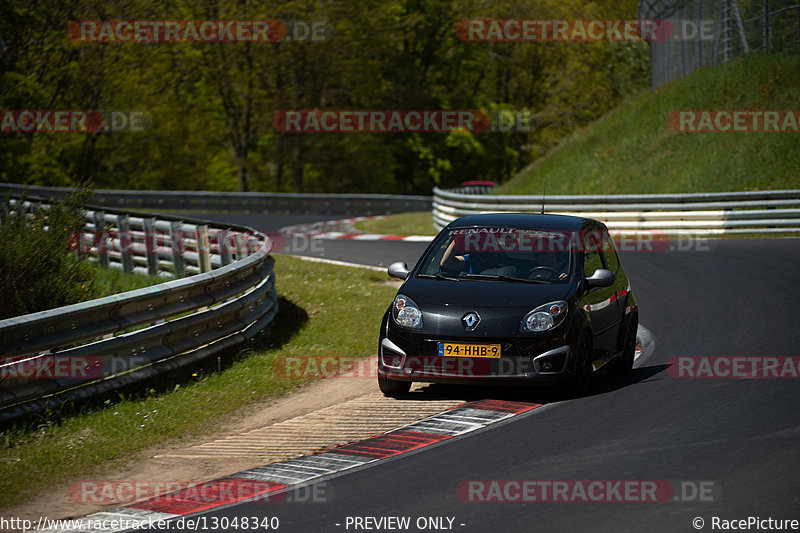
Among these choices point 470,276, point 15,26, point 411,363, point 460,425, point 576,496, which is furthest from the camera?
point 15,26

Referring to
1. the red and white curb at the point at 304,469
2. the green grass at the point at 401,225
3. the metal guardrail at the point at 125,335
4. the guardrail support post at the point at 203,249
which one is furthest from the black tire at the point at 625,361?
the green grass at the point at 401,225

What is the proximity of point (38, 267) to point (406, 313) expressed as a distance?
461 centimetres

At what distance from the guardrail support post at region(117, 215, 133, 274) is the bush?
5.83 m

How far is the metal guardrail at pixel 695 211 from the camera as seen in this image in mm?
24125

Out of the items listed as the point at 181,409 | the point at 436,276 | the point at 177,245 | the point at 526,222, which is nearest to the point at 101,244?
the point at 177,245

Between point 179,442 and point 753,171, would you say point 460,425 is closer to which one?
point 179,442

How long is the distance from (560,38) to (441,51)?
8.94 meters

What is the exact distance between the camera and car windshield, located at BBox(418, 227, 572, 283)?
9.73 metres

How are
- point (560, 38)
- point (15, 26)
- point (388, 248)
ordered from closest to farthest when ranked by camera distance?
1. point (388, 248)
2. point (15, 26)
3. point (560, 38)

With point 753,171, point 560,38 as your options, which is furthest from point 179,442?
point 560,38

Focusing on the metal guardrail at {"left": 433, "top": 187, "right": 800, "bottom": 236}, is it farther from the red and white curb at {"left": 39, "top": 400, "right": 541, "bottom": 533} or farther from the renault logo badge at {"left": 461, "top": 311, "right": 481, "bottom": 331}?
the red and white curb at {"left": 39, "top": 400, "right": 541, "bottom": 533}

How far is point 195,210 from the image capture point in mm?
41469

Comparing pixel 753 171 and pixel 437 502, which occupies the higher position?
pixel 753 171

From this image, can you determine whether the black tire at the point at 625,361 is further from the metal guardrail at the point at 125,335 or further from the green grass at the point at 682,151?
the green grass at the point at 682,151
